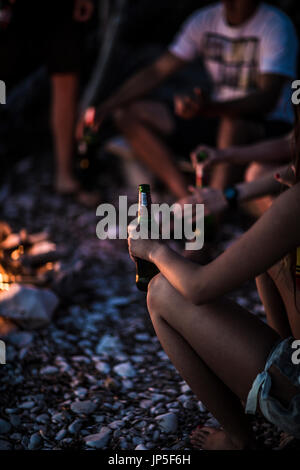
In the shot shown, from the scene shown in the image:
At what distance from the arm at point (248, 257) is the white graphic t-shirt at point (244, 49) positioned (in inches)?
120

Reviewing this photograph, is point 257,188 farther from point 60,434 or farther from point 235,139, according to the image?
point 60,434

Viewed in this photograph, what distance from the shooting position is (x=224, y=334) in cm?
225

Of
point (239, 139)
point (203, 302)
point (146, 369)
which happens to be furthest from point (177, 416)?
point (239, 139)

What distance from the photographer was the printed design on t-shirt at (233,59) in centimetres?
489

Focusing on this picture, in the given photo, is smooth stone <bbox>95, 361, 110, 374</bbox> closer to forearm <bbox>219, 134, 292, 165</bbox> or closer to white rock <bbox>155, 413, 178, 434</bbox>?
white rock <bbox>155, 413, 178, 434</bbox>

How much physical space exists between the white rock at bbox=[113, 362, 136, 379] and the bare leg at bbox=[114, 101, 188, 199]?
2482mm

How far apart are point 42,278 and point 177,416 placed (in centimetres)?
171

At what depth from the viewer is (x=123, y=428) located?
288 cm

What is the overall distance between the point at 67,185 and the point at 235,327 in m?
4.29

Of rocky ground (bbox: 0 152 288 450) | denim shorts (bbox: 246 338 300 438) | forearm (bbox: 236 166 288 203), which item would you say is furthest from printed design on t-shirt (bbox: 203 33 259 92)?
denim shorts (bbox: 246 338 300 438)

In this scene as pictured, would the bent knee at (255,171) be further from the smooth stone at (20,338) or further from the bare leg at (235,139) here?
the smooth stone at (20,338)

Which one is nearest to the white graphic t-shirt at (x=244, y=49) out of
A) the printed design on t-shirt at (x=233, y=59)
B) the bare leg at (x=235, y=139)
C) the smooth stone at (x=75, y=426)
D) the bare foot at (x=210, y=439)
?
the printed design on t-shirt at (x=233, y=59)

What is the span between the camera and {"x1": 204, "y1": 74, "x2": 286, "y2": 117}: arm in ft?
15.1

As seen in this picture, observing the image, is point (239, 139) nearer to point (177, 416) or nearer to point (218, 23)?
point (218, 23)
